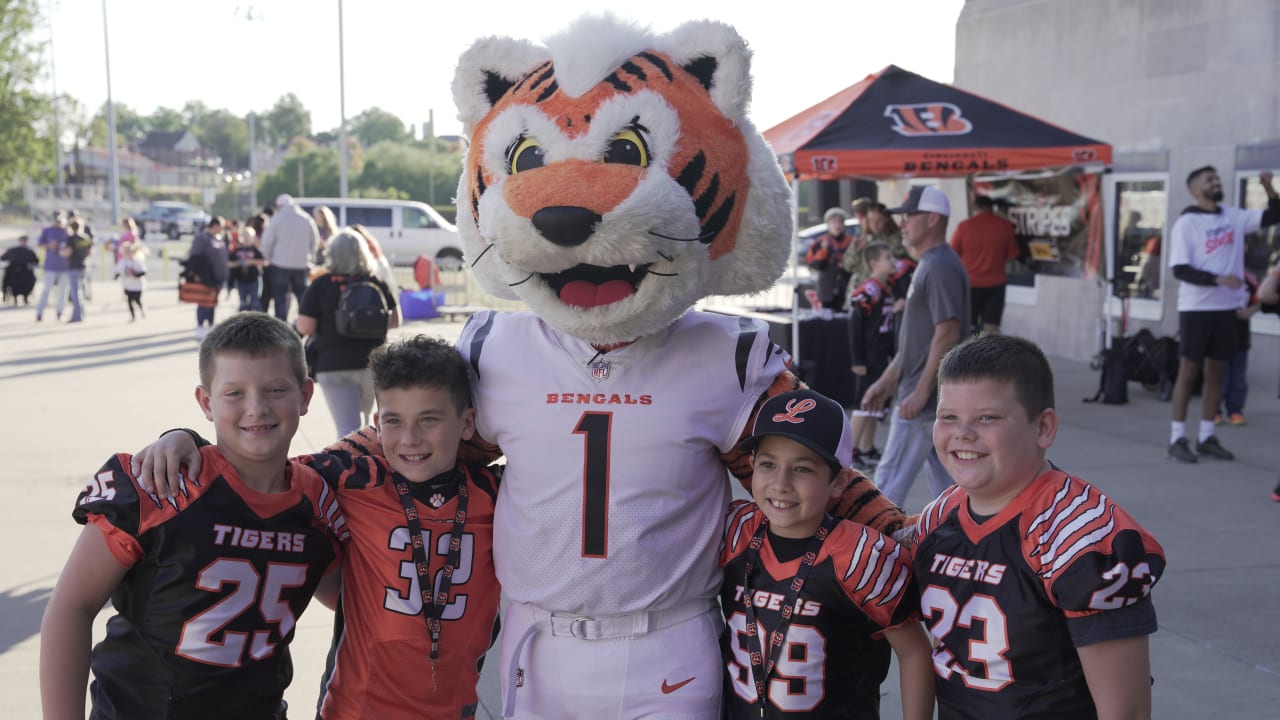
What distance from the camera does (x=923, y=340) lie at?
233 inches

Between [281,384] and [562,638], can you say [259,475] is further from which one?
[562,638]

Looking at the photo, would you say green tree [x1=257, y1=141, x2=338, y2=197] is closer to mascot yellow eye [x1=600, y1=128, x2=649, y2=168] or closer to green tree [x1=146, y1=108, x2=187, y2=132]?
mascot yellow eye [x1=600, y1=128, x2=649, y2=168]

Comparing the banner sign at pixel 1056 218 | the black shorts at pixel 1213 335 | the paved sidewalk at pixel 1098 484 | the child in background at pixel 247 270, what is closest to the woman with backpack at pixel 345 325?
the paved sidewalk at pixel 1098 484

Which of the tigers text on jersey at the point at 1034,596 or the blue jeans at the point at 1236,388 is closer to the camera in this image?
the tigers text on jersey at the point at 1034,596

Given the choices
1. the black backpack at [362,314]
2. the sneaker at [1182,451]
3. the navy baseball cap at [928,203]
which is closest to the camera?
the navy baseball cap at [928,203]

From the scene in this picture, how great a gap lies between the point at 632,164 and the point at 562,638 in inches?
41.5

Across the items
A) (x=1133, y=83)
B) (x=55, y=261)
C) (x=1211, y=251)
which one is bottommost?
(x=55, y=261)

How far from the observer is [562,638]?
8.36ft

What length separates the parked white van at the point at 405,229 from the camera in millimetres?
24531

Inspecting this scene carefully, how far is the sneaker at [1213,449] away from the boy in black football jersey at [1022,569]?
20.7 feet

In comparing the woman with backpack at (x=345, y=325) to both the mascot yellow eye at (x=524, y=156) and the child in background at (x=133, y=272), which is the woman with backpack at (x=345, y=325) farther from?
the child in background at (x=133, y=272)

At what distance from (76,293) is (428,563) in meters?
16.7

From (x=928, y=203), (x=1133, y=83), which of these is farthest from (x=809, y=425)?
(x=1133, y=83)

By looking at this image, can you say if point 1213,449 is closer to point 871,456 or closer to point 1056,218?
point 871,456
